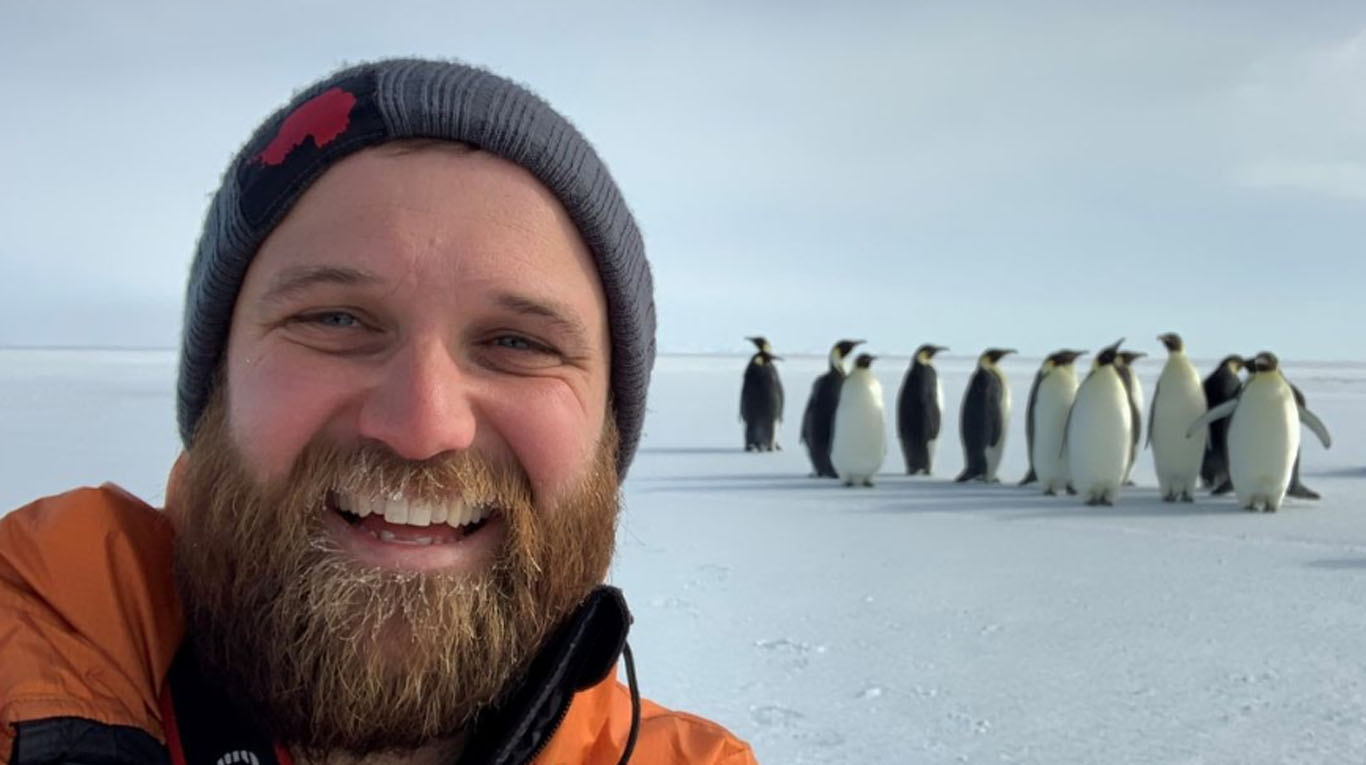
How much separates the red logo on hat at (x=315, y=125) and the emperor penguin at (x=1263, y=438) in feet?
22.9

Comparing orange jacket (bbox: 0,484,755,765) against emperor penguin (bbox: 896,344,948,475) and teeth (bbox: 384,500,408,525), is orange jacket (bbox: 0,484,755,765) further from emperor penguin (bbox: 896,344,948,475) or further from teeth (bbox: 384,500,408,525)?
emperor penguin (bbox: 896,344,948,475)

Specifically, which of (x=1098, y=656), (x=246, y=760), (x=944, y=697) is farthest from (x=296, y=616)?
(x=1098, y=656)

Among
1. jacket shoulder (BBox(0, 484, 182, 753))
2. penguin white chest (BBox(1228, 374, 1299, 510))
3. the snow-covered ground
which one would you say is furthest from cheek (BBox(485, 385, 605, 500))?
penguin white chest (BBox(1228, 374, 1299, 510))

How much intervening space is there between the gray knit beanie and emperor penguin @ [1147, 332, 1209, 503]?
7.28 meters

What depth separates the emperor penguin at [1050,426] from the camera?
322 inches

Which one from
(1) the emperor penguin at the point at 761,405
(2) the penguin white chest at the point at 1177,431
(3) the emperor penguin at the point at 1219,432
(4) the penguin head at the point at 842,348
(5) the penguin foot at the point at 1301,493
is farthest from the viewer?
(1) the emperor penguin at the point at 761,405

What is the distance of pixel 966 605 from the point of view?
391 centimetres

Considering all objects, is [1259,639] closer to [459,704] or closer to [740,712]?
[740,712]

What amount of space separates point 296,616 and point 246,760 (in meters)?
0.12

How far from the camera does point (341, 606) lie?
0.92 metres

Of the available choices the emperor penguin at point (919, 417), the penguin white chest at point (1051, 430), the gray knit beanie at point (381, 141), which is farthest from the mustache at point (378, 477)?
the emperor penguin at point (919, 417)

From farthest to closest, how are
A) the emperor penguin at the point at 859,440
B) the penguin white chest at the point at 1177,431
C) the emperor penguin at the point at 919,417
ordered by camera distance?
the emperor penguin at the point at 919,417 → the emperor penguin at the point at 859,440 → the penguin white chest at the point at 1177,431

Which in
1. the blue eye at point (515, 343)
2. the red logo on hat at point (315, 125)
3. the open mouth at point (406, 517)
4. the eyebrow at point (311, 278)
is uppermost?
the red logo on hat at point (315, 125)

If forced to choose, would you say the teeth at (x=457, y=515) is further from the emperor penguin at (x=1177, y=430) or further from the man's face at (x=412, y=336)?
the emperor penguin at (x=1177, y=430)
